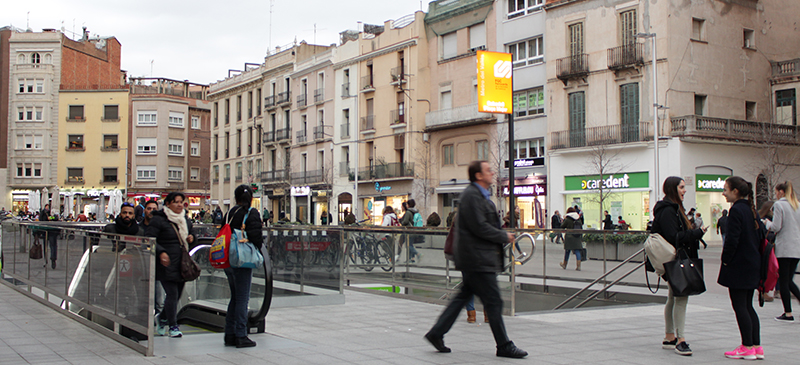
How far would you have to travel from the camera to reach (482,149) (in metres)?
45.4

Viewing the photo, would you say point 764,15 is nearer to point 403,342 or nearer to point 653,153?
point 653,153

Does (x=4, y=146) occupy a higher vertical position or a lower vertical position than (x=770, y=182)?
higher

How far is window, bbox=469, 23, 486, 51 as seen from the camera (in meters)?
45.6

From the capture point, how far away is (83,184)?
77375 mm

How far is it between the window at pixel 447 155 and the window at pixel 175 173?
41007mm

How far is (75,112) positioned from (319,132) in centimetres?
3203

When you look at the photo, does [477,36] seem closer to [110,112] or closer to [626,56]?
[626,56]

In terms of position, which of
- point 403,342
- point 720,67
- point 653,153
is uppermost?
point 720,67

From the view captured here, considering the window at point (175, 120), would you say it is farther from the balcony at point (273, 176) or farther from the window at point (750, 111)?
the window at point (750, 111)

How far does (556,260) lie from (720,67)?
90.2ft

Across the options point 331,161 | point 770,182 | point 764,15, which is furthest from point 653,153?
point 331,161

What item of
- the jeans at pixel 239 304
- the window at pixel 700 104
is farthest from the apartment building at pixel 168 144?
the jeans at pixel 239 304

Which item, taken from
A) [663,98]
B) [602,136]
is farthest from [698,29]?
[602,136]

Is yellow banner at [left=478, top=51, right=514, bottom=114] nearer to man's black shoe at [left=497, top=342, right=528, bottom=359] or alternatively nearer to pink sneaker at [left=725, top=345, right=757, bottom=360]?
pink sneaker at [left=725, top=345, right=757, bottom=360]
